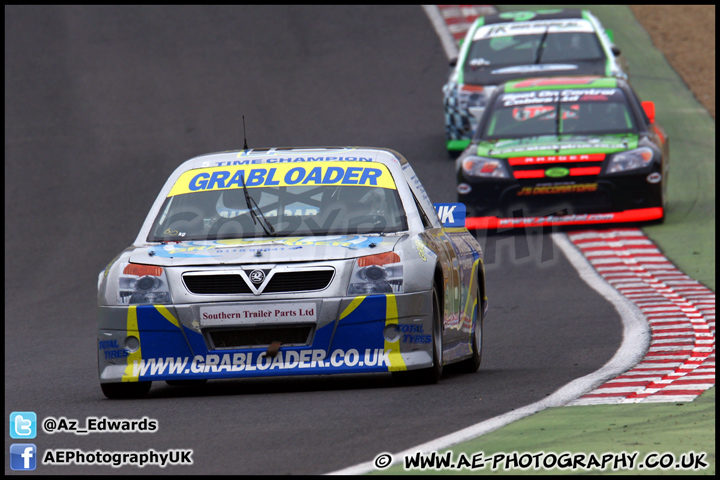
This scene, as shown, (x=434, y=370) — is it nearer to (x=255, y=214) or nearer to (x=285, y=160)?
(x=255, y=214)

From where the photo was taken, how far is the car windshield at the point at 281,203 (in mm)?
8508

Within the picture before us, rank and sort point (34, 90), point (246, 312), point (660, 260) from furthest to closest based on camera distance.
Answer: point (34, 90) → point (660, 260) → point (246, 312)

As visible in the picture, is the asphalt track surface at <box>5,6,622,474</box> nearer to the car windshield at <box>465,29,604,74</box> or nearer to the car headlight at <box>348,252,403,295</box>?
the car headlight at <box>348,252,403,295</box>

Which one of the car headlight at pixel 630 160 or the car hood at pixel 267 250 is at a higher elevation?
the car hood at pixel 267 250

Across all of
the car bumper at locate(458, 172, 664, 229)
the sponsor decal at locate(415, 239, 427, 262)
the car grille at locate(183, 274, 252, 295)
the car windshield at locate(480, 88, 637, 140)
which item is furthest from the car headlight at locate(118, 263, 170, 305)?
the car windshield at locate(480, 88, 637, 140)

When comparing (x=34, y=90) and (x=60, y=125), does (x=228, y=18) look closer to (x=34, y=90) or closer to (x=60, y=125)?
(x=34, y=90)

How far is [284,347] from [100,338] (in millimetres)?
1055

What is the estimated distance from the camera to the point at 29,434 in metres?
6.73

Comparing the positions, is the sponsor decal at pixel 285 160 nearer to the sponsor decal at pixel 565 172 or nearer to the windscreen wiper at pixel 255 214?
the windscreen wiper at pixel 255 214

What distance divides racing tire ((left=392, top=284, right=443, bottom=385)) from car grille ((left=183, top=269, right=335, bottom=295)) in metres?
0.66

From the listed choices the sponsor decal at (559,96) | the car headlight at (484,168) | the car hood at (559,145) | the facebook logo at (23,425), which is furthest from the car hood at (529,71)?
the facebook logo at (23,425)

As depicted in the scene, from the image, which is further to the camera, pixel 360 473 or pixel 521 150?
→ pixel 521 150

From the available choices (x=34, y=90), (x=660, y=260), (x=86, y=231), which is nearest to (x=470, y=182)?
(x=660, y=260)

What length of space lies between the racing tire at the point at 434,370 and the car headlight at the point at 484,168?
823cm
